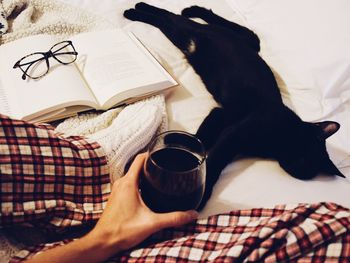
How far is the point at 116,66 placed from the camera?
820 mm

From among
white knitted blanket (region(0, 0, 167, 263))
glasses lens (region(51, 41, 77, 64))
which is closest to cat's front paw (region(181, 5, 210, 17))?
white knitted blanket (region(0, 0, 167, 263))

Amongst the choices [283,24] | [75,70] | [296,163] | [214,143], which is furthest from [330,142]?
[75,70]

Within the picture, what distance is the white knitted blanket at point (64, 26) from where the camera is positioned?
70 centimetres

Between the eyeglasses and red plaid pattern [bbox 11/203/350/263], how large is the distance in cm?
40

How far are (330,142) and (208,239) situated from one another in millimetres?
425

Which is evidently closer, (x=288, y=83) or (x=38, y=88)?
(x=38, y=88)

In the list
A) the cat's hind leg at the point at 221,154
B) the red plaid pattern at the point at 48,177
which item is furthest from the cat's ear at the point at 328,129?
the red plaid pattern at the point at 48,177

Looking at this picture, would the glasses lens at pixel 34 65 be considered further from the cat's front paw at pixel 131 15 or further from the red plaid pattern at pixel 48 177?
the cat's front paw at pixel 131 15

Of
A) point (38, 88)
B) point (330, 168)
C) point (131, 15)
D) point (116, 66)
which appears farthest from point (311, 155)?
point (131, 15)

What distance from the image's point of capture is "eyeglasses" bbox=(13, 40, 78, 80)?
77 cm

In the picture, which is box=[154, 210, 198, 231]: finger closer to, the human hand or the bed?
the human hand

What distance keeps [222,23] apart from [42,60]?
58 cm

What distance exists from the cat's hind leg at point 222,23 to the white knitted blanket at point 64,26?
0.28 meters

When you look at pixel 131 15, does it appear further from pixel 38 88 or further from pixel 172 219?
pixel 172 219
